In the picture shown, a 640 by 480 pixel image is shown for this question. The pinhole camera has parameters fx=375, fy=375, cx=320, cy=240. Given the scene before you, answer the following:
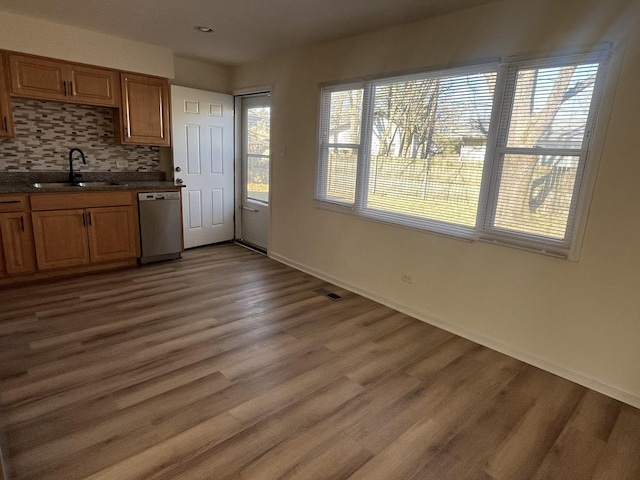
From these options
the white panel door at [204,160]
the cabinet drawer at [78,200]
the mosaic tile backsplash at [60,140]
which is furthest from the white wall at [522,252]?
the mosaic tile backsplash at [60,140]

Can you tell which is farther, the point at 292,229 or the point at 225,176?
the point at 225,176

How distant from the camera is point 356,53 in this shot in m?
3.54

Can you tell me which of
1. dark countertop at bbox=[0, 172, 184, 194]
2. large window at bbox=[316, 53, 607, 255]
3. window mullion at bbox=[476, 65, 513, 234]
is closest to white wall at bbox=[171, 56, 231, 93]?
dark countertop at bbox=[0, 172, 184, 194]

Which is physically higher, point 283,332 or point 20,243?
point 20,243

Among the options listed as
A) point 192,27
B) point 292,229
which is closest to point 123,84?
point 192,27

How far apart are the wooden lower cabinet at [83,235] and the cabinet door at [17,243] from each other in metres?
0.06

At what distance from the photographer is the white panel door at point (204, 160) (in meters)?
4.72

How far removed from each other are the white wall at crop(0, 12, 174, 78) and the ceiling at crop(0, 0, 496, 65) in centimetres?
12

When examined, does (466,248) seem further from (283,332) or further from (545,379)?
(283,332)

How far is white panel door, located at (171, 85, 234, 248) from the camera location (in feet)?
15.5

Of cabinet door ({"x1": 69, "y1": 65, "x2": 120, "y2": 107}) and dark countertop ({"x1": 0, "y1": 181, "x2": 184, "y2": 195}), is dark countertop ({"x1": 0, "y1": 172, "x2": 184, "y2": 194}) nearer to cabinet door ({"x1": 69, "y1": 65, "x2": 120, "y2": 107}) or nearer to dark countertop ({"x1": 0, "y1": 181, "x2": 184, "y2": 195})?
dark countertop ({"x1": 0, "y1": 181, "x2": 184, "y2": 195})

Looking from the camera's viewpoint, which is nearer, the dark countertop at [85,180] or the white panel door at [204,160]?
the dark countertop at [85,180]

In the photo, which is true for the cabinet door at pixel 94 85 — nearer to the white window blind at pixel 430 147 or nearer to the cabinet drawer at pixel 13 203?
the cabinet drawer at pixel 13 203

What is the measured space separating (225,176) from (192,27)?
2.12 meters
